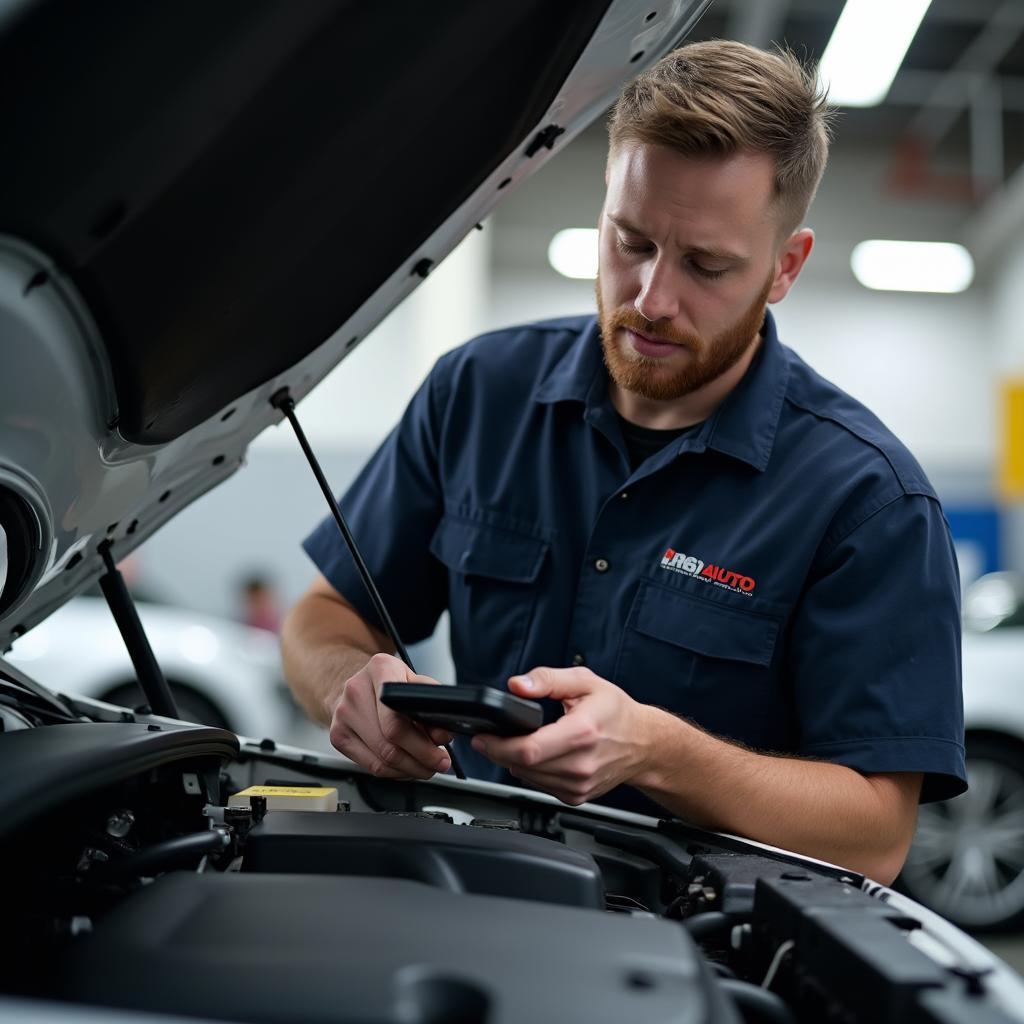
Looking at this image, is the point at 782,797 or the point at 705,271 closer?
the point at 782,797

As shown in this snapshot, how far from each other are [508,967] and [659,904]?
1.73 feet

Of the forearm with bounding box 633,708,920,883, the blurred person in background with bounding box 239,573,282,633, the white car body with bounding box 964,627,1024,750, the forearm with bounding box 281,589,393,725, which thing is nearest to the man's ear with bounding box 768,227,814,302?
the forearm with bounding box 633,708,920,883

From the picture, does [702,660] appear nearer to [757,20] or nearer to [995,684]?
[995,684]

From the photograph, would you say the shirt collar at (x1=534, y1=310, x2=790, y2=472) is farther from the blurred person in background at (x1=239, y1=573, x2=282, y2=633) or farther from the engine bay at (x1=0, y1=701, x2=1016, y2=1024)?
the blurred person in background at (x1=239, y1=573, x2=282, y2=633)

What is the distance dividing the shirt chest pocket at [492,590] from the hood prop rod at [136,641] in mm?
389

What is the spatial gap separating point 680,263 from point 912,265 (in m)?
7.19

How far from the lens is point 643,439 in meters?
1.47

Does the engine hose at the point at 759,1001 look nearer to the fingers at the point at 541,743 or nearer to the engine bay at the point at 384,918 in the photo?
the engine bay at the point at 384,918

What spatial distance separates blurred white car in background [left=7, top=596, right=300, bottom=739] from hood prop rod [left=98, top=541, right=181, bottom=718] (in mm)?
2943

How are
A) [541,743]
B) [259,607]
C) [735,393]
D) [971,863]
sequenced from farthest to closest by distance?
[259,607] < [971,863] < [735,393] < [541,743]

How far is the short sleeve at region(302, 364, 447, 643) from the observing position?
157 cm

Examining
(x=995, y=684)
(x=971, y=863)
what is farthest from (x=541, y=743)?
(x=995, y=684)

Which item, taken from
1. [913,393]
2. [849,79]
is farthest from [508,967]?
[913,393]

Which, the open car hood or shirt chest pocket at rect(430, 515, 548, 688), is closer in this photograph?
the open car hood
